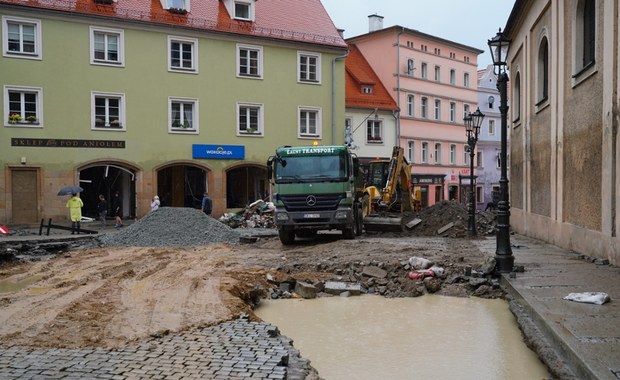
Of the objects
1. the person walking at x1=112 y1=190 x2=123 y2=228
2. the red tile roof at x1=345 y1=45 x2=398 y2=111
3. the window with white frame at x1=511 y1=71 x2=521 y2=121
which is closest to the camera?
the window with white frame at x1=511 y1=71 x2=521 y2=121

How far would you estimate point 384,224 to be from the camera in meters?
22.5

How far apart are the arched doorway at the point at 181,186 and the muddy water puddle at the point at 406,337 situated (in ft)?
73.2

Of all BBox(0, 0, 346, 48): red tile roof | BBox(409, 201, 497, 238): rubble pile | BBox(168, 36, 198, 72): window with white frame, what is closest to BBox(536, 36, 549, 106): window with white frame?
BBox(409, 201, 497, 238): rubble pile

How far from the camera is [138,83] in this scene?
28766mm

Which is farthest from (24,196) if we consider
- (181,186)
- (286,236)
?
(286,236)

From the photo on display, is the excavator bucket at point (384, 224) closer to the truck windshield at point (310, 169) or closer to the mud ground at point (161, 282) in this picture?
the mud ground at point (161, 282)

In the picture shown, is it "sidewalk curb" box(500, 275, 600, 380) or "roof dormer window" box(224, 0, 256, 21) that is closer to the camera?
"sidewalk curb" box(500, 275, 600, 380)

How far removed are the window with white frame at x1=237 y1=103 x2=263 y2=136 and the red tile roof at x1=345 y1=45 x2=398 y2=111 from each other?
9503mm

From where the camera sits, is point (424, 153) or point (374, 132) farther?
point (424, 153)

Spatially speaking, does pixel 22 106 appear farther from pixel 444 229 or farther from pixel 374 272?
pixel 374 272

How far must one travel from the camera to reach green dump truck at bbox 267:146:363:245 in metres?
18.5

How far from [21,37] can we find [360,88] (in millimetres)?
22885

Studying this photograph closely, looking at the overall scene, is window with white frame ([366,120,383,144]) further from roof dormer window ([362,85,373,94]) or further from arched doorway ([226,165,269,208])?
arched doorway ([226,165,269,208])

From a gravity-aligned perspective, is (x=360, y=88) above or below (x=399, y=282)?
above
